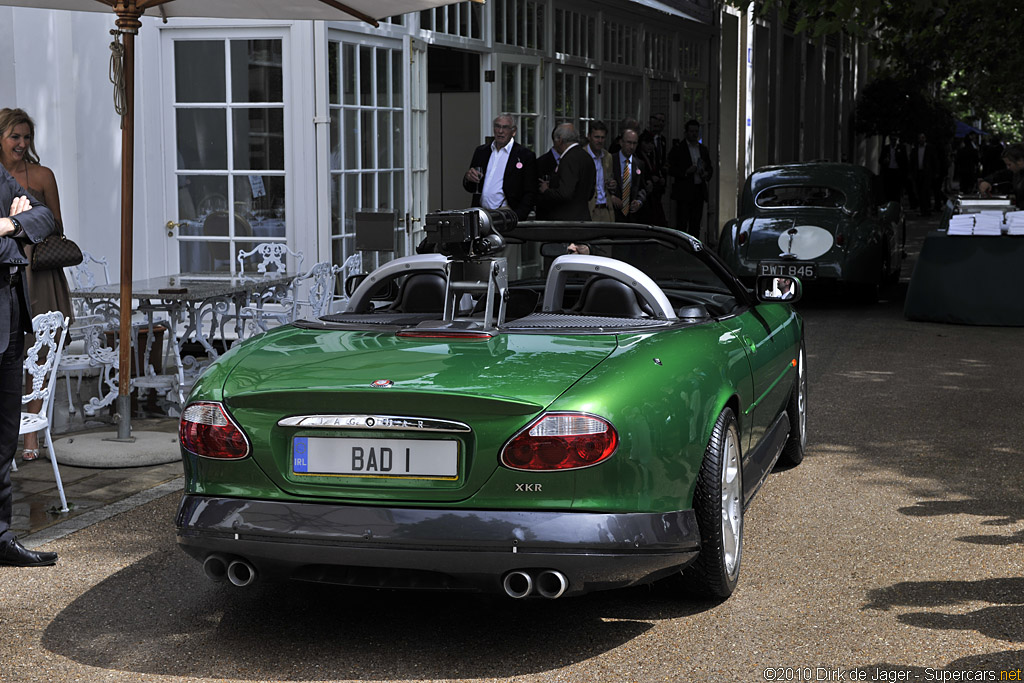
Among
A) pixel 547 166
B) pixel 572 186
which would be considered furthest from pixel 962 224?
pixel 547 166

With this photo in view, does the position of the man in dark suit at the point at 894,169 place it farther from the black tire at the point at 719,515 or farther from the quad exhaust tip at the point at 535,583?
the quad exhaust tip at the point at 535,583

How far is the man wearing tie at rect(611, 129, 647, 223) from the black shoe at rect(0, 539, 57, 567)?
35.0 feet

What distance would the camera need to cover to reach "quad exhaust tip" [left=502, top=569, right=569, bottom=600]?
3.94m

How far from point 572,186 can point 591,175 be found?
246mm

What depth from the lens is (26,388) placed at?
29.6 feet

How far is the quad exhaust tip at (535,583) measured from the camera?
394cm

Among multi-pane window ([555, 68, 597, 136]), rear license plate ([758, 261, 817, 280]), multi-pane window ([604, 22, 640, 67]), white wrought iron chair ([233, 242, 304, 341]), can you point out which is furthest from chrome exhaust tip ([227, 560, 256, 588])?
multi-pane window ([604, 22, 640, 67])

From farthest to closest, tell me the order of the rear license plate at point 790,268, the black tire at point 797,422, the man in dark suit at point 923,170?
the man in dark suit at point 923,170 < the rear license plate at point 790,268 < the black tire at point 797,422

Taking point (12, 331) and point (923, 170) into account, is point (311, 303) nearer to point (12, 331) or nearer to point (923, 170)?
point (12, 331)

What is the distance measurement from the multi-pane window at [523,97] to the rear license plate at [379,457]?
12.3 meters

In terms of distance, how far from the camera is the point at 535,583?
3959mm

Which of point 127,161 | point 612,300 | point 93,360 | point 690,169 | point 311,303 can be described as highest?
point 690,169

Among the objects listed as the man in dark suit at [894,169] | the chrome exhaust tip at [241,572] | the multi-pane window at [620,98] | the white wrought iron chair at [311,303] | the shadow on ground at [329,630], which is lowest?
the shadow on ground at [329,630]

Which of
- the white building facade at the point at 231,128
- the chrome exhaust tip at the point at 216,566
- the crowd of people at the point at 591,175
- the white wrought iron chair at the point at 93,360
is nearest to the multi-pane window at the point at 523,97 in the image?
the crowd of people at the point at 591,175
